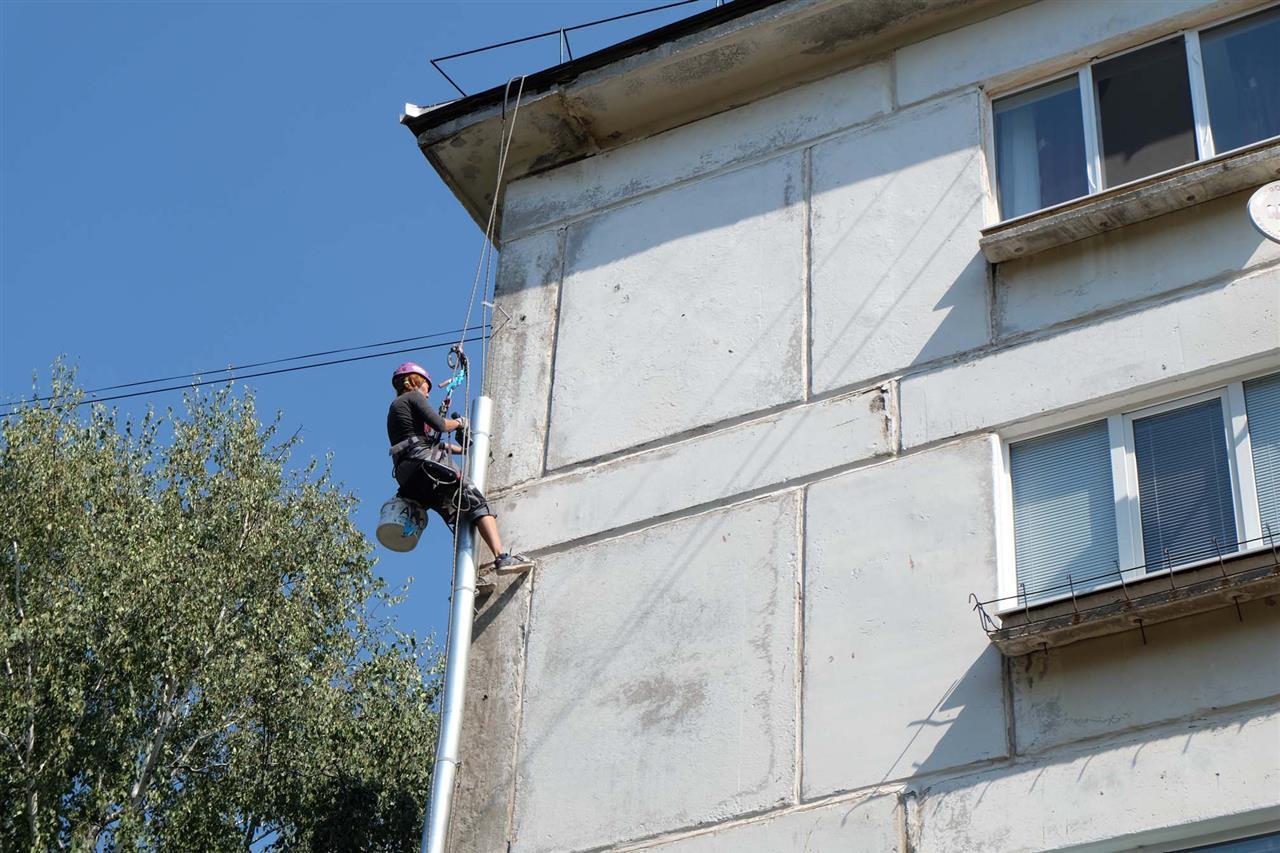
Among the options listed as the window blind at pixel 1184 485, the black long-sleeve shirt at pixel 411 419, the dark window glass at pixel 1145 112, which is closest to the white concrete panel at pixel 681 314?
the black long-sleeve shirt at pixel 411 419

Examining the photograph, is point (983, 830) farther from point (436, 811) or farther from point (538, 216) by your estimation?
point (538, 216)

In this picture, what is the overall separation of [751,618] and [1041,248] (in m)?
2.74

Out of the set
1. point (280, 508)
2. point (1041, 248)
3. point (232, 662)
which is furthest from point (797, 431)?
point (280, 508)

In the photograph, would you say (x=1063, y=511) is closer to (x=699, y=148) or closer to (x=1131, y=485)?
(x=1131, y=485)

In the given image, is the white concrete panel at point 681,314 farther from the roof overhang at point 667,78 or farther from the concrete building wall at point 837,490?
the roof overhang at point 667,78

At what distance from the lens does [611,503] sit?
11.3 meters

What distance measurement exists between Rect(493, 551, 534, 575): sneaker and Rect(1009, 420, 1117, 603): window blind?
3.03m

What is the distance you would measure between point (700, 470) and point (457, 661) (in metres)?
1.83

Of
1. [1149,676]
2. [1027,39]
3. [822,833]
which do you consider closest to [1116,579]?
[1149,676]

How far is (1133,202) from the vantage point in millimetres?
10477

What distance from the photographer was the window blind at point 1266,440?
9219mm

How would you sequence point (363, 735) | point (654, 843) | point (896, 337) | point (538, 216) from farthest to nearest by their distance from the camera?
1. point (363, 735)
2. point (538, 216)
3. point (896, 337)
4. point (654, 843)

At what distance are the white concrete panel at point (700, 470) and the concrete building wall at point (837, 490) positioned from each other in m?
0.02

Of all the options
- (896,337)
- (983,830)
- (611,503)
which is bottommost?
(983,830)
